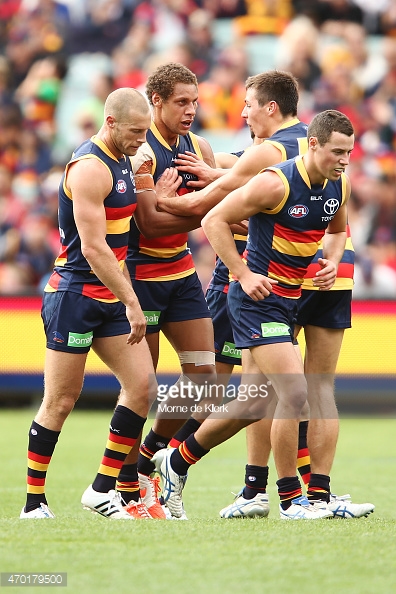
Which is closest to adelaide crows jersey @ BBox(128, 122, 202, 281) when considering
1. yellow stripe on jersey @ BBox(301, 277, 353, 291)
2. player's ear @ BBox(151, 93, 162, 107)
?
player's ear @ BBox(151, 93, 162, 107)

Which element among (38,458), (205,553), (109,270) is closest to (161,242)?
(109,270)

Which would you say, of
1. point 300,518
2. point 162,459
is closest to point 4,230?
point 162,459

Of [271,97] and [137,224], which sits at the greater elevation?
[271,97]

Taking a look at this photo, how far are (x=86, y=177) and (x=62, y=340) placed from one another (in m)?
0.95

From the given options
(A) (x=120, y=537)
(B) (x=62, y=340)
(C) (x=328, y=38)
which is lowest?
(A) (x=120, y=537)

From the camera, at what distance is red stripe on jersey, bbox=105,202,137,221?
233 inches

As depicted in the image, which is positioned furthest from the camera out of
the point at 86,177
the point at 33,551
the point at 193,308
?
the point at 193,308

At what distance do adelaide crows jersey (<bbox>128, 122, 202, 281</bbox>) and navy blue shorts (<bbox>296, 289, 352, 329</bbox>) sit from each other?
0.83 meters

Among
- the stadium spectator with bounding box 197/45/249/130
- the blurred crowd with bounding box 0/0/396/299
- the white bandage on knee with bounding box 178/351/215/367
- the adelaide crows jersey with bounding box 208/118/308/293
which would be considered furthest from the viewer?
the stadium spectator with bounding box 197/45/249/130

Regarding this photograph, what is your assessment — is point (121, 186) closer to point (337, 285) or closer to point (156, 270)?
point (156, 270)

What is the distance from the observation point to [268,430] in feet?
21.4

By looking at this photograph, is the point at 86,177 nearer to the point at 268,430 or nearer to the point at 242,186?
the point at 242,186

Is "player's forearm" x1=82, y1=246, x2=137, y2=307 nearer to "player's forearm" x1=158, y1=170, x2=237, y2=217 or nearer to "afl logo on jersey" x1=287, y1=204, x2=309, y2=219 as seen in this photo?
"player's forearm" x1=158, y1=170, x2=237, y2=217

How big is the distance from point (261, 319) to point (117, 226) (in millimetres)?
1008
